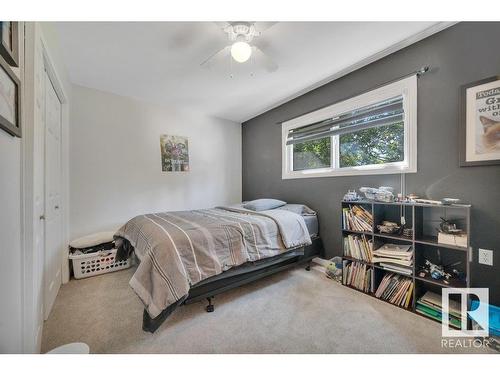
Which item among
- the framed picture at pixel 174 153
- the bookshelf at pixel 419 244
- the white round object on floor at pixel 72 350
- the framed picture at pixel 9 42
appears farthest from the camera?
the framed picture at pixel 174 153

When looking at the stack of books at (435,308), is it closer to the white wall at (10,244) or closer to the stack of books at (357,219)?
the stack of books at (357,219)

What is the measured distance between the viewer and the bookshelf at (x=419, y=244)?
5.26 feet

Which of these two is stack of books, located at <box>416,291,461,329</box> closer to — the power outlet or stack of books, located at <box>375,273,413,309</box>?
stack of books, located at <box>375,273,413,309</box>

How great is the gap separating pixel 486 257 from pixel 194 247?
2192mm

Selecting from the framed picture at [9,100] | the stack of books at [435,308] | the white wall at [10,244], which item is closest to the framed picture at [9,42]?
the framed picture at [9,100]

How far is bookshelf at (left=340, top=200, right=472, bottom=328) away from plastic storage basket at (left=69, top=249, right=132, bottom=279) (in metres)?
2.71

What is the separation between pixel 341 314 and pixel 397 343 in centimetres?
39

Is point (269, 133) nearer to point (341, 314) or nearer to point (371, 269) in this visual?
point (371, 269)

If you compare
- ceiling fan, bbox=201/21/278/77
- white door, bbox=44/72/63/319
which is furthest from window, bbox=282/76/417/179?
white door, bbox=44/72/63/319

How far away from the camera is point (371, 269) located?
2.00 m

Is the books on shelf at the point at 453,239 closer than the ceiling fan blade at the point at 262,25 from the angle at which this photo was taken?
Yes

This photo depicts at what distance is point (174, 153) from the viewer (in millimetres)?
3449

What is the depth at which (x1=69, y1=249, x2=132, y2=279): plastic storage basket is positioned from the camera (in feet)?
7.82

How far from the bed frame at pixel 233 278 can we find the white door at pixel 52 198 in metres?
1.05
